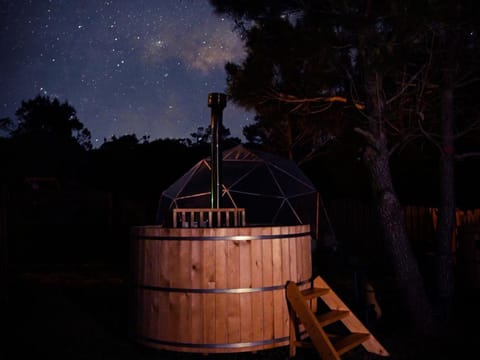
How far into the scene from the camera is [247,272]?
5.78 m

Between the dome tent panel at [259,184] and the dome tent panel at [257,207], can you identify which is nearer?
the dome tent panel at [257,207]

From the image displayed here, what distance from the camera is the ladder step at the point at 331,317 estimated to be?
18.7ft

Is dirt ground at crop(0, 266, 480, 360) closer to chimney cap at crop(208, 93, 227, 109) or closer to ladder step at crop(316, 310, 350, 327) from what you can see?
ladder step at crop(316, 310, 350, 327)

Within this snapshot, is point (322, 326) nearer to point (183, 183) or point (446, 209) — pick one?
point (446, 209)

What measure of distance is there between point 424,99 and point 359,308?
320cm

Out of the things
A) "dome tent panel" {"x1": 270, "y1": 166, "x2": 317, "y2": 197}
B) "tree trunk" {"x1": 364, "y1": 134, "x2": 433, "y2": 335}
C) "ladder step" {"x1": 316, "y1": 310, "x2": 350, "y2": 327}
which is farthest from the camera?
"dome tent panel" {"x1": 270, "y1": 166, "x2": 317, "y2": 197}

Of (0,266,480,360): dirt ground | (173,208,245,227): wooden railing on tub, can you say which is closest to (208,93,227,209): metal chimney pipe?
(173,208,245,227): wooden railing on tub

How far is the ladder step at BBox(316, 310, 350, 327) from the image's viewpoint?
18.7 feet

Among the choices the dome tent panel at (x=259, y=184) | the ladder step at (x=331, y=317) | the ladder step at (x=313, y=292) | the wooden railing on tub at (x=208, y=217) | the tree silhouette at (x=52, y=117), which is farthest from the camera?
the tree silhouette at (x=52, y=117)

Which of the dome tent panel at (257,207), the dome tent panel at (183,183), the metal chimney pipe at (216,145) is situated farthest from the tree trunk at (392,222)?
the dome tent panel at (183,183)

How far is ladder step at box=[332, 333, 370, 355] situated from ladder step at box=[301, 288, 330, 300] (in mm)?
511

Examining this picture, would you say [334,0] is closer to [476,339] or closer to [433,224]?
[476,339]

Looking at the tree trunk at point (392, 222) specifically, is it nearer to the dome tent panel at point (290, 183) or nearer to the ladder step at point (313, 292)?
the ladder step at point (313, 292)

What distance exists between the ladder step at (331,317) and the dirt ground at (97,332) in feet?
1.29
